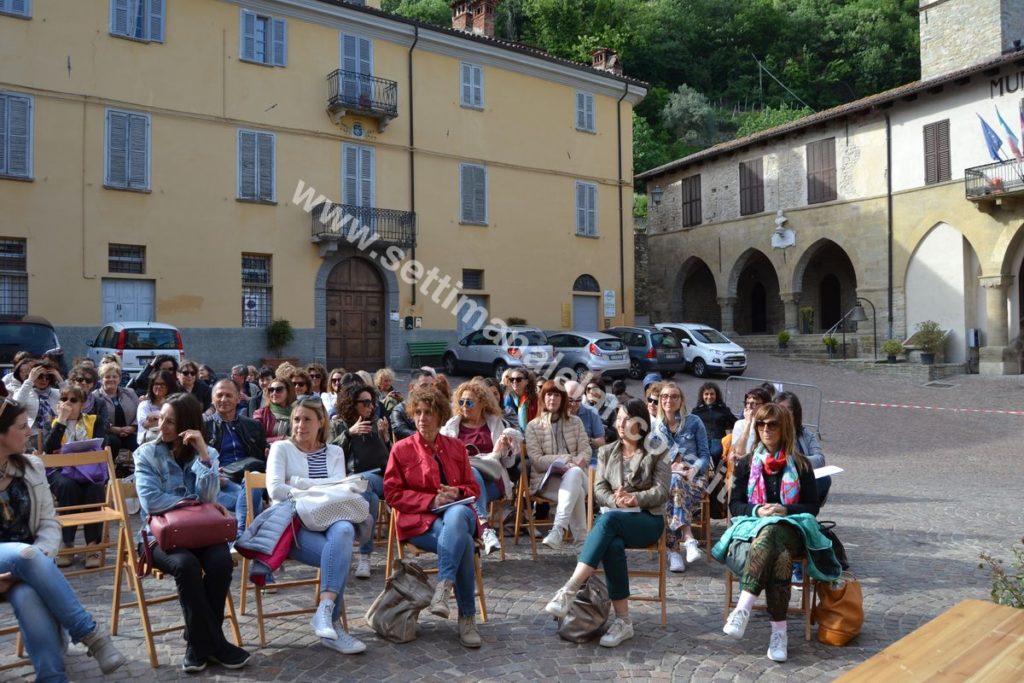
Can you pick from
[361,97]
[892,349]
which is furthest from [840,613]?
[892,349]

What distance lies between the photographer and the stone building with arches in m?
22.7

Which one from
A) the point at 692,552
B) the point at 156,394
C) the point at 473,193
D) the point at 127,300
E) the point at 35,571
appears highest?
the point at 473,193

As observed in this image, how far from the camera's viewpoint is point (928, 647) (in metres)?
2.72

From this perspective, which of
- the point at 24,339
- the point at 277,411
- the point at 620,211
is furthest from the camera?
the point at 620,211

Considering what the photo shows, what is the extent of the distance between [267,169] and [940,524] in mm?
17508

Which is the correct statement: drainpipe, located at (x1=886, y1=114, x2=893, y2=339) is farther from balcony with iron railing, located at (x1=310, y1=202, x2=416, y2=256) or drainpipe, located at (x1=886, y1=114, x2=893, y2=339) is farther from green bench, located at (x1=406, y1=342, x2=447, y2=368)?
balcony with iron railing, located at (x1=310, y1=202, x2=416, y2=256)

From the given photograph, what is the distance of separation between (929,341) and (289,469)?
74.5 feet

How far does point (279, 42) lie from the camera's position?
20.2 meters

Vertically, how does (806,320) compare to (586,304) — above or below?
below

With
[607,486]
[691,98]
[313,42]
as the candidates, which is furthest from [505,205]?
[691,98]

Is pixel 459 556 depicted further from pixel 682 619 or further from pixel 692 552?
pixel 692 552

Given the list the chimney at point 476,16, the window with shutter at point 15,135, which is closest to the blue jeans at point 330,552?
the window with shutter at point 15,135

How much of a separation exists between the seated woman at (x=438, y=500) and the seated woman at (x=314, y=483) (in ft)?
1.29

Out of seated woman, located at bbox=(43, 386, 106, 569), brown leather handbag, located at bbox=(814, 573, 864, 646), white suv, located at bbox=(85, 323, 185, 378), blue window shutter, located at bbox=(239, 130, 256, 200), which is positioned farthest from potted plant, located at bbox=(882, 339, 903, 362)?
seated woman, located at bbox=(43, 386, 106, 569)
